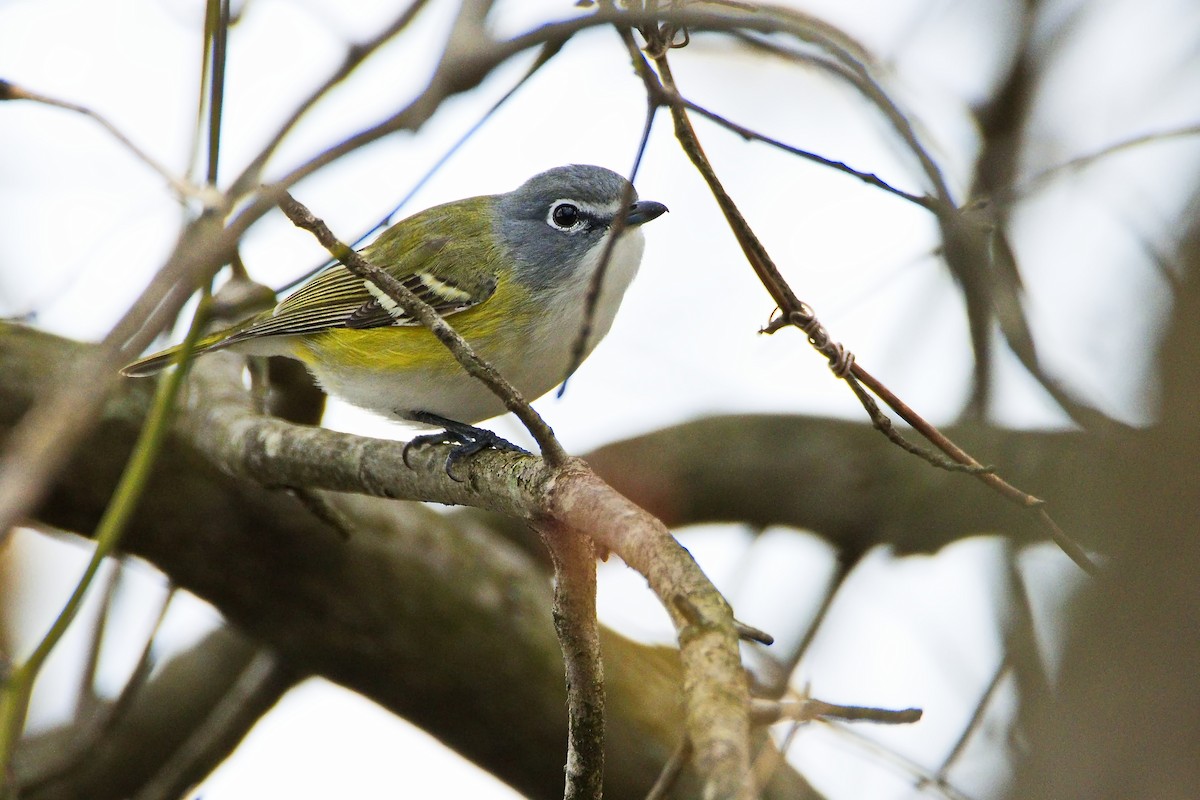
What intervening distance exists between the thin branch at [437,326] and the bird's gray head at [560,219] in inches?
69.4

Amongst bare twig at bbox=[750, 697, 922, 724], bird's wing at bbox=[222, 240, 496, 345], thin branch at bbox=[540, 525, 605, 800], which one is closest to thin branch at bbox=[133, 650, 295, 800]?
bird's wing at bbox=[222, 240, 496, 345]

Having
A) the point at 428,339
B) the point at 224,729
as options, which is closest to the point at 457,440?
the point at 428,339

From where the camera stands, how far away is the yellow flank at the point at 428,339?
4273mm

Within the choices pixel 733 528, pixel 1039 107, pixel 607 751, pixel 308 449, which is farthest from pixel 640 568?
pixel 1039 107

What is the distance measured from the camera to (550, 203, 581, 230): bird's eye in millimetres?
4691

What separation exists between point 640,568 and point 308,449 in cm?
212

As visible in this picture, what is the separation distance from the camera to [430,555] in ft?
16.2

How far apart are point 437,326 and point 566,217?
2.16 m

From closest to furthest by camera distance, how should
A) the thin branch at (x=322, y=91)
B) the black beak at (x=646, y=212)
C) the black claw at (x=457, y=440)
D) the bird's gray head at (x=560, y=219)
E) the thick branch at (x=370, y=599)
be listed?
the thin branch at (x=322, y=91) < the black claw at (x=457, y=440) < the black beak at (x=646, y=212) < the bird's gray head at (x=560, y=219) < the thick branch at (x=370, y=599)

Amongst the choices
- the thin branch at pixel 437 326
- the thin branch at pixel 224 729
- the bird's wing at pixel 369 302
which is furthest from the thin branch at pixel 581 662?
the thin branch at pixel 224 729

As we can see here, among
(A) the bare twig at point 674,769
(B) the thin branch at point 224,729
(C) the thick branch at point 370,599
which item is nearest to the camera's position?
(A) the bare twig at point 674,769

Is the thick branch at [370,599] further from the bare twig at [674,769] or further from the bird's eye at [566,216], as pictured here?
the bare twig at [674,769]

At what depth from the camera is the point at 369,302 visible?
470 centimetres

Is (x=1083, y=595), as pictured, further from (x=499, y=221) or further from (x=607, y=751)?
(x=499, y=221)
